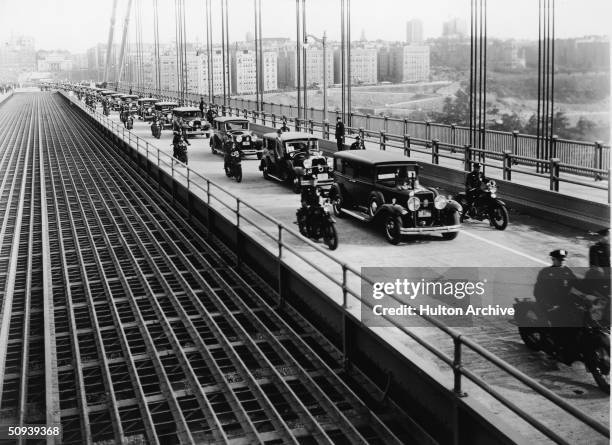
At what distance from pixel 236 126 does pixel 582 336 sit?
27.1m

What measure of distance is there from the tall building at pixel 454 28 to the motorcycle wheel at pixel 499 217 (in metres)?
87.2

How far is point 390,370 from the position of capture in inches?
374

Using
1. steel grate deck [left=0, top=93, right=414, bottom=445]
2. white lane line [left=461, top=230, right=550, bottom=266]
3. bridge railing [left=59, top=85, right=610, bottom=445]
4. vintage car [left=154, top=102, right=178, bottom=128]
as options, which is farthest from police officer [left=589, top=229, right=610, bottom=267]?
vintage car [left=154, top=102, right=178, bottom=128]

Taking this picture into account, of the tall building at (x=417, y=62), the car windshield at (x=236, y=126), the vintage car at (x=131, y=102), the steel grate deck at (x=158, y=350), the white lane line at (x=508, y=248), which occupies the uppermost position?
the tall building at (x=417, y=62)

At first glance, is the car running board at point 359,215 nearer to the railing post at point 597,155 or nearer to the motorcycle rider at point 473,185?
the motorcycle rider at point 473,185

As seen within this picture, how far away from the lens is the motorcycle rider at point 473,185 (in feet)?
57.0

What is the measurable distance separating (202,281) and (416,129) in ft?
65.6

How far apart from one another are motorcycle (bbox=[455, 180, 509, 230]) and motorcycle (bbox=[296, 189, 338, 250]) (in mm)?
3566

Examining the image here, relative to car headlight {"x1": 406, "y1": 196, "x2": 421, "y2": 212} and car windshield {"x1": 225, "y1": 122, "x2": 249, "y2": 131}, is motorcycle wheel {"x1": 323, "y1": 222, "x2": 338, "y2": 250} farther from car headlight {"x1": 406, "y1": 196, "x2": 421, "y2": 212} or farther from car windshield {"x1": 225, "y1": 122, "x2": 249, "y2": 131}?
car windshield {"x1": 225, "y1": 122, "x2": 249, "y2": 131}

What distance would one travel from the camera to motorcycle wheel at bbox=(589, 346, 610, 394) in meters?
8.15

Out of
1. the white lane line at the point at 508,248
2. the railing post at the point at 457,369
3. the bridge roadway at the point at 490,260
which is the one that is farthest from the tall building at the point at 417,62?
the railing post at the point at 457,369

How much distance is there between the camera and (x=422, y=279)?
12734mm

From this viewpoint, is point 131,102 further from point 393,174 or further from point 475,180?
point 393,174

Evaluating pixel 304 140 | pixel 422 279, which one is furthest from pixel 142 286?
pixel 304 140
